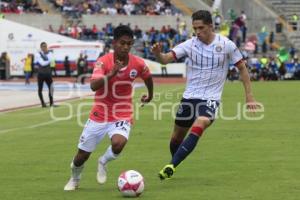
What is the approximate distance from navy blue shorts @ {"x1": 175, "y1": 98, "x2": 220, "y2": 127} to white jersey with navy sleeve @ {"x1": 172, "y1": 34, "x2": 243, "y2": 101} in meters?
0.07

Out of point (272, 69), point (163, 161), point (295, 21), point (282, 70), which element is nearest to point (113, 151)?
point (163, 161)

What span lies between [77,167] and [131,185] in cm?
101

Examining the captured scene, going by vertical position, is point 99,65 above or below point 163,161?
above

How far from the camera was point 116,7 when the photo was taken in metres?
63.7

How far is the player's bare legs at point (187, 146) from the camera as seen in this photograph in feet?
35.9

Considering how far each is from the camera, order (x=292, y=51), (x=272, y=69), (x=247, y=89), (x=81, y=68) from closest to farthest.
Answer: (x=247, y=89), (x=81, y=68), (x=272, y=69), (x=292, y=51)

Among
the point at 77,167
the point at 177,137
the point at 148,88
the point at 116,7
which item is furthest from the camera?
the point at 116,7

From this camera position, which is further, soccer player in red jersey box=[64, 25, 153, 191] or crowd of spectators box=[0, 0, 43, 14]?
crowd of spectators box=[0, 0, 43, 14]

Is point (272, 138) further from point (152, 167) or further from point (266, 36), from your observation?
point (266, 36)

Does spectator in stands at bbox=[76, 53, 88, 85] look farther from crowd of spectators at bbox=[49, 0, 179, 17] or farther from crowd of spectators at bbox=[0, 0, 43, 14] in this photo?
crowd of spectators at bbox=[49, 0, 179, 17]

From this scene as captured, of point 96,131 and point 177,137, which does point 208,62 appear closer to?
point 177,137

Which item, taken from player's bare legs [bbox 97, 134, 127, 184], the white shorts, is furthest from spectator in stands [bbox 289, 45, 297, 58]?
the white shorts

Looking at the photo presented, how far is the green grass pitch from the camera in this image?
34.6ft

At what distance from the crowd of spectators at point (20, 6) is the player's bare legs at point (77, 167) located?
168 feet
